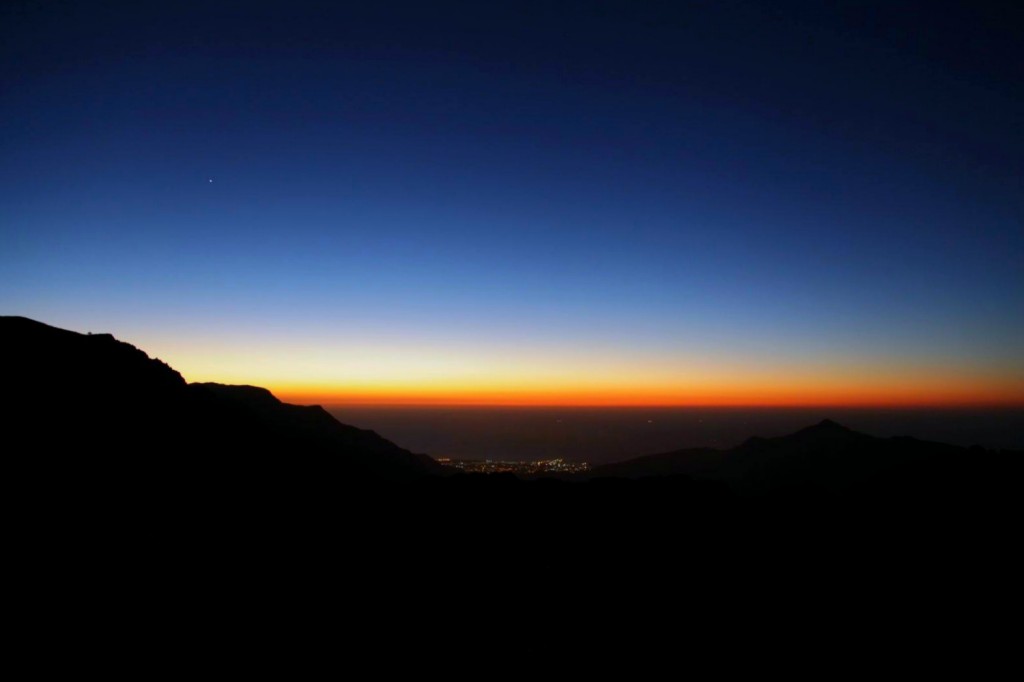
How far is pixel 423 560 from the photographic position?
27.5m

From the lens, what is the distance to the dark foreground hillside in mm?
20359

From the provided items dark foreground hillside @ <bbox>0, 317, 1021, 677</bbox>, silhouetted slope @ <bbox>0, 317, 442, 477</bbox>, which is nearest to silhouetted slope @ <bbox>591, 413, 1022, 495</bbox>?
dark foreground hillside @ <bbox>0, 317, 1021, 677</bbox>

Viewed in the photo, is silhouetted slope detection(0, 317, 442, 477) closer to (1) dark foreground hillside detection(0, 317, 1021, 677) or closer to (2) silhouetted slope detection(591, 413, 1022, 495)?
(1) dark foreground hillside detection(0, 317, 1021, 677)

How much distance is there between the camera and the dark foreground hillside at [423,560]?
66.8 ft

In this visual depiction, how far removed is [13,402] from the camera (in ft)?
→ 87.0

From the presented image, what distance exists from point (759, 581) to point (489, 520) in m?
14.9

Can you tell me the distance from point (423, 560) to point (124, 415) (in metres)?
19.5

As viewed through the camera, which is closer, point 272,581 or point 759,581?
point 272,581

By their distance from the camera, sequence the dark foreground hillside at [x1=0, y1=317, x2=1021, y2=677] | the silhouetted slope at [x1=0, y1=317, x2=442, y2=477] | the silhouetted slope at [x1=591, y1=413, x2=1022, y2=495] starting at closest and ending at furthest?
the dark foreground hillside at [x1=0, y1=317, x2=1021, y2=677] → the silhouetted slope at [x1=0, y1=317, x2=442, y2=477] → the silhouetted slope at [x1=591, y1=413, x2=1022, y2=495]

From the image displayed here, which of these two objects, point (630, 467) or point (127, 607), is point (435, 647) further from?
point (630, 467)

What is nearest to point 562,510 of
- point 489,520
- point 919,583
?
point 489,520

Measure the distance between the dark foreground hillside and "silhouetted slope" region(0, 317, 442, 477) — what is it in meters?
0.18

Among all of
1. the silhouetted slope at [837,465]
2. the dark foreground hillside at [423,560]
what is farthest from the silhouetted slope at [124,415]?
the silhouetted slope at [837,465]

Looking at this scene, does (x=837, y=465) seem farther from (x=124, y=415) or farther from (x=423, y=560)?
(x=124, y=415)
